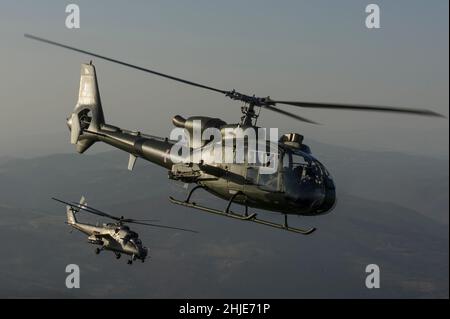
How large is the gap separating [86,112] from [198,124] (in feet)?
41.2

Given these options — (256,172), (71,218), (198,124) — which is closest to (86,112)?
(198,124)

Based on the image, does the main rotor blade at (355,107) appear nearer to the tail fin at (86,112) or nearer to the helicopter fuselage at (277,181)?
the helicopter fuselage at (277,181)

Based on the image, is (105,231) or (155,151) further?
(105,231)

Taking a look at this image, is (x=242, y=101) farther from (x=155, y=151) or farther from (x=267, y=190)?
(x=155, y=151)

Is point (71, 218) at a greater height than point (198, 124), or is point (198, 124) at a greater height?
point (71, 218)

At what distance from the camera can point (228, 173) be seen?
103ft

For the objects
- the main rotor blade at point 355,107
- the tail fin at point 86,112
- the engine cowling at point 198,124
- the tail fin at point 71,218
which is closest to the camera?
the main rotor blade at point 355,107

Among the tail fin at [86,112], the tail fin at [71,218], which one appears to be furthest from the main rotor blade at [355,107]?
the tail fin at [71,218]

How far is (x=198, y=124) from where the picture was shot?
3372 centimetres

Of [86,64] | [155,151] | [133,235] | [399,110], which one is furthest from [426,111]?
[133,235]

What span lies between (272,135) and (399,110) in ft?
29.2

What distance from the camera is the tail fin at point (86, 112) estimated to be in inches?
1661

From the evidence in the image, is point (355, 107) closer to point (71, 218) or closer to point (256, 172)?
point (256, 172)

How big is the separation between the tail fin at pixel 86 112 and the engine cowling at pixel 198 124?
960 cm
